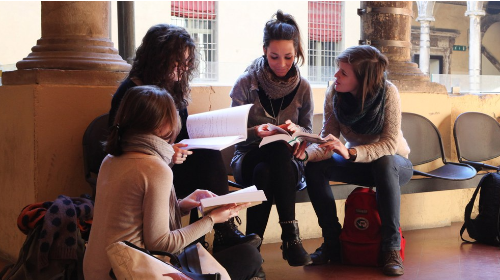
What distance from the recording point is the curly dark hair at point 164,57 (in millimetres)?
3074

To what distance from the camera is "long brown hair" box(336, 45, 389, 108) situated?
3613 millimetres

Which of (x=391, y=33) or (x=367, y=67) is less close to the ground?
(x=391, y=33)

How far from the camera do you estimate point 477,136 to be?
16.7 ft

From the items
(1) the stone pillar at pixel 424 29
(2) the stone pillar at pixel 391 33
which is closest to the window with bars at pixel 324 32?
(1) the stone pillar at pixel 424 29

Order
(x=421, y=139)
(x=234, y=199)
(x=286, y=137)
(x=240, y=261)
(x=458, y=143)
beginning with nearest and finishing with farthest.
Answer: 1. (x=234, y=199)
2. (x=240, y=261)
3. (x=286, y=137)
4. (x=421, y=139)
5. (x=458, y=143)

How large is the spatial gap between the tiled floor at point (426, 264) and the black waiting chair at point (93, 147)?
0.79 m

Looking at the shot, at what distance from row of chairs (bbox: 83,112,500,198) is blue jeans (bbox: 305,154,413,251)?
604 mm

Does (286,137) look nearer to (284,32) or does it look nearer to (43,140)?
(284,32)

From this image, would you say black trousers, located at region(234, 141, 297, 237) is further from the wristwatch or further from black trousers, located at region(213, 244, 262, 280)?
black trousers, located at region(213, 244, 262, 280)

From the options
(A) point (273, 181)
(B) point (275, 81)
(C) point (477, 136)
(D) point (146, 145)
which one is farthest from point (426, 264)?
(D) point (146, 145)

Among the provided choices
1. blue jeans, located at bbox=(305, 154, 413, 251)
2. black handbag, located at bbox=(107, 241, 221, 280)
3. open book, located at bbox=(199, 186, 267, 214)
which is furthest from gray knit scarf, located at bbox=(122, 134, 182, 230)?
blue jeans, located at bbox=(305, 154, 413, 251)

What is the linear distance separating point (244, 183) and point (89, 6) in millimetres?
1468

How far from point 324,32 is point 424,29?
8.99 ft

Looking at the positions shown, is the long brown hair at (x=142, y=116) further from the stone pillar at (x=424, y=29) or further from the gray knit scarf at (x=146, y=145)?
the stone pillar at (x=424, y=29)
